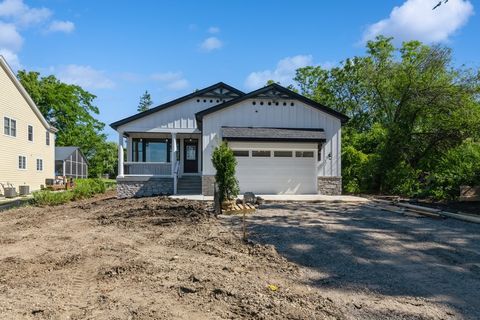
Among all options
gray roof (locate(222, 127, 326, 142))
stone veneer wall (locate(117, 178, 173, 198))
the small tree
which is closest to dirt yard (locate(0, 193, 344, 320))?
the small tree

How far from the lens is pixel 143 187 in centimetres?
1706

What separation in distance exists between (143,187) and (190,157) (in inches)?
155

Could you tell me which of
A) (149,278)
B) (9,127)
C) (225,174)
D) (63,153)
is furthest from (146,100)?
(149,278)

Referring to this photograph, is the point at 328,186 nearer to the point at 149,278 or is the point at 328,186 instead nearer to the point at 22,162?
the point at 149,278

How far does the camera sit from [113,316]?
3.24 metres

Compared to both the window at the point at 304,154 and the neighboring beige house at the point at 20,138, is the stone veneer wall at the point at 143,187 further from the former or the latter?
the neighboring beige house at the point at 20,138

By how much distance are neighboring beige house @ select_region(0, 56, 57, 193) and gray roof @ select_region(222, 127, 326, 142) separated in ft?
50.3

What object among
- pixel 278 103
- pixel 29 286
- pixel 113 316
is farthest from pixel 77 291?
pixel 278 103

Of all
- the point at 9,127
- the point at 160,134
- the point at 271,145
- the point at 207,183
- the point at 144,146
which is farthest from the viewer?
the point at 9,127

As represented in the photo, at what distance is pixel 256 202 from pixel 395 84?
11252 mm

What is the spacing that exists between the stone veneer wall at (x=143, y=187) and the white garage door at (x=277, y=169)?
4033 mm

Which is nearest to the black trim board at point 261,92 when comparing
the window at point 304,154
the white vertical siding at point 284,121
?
the white vertical siding at point 284,121

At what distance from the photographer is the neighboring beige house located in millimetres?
21438

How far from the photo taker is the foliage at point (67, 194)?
47.8 feet
